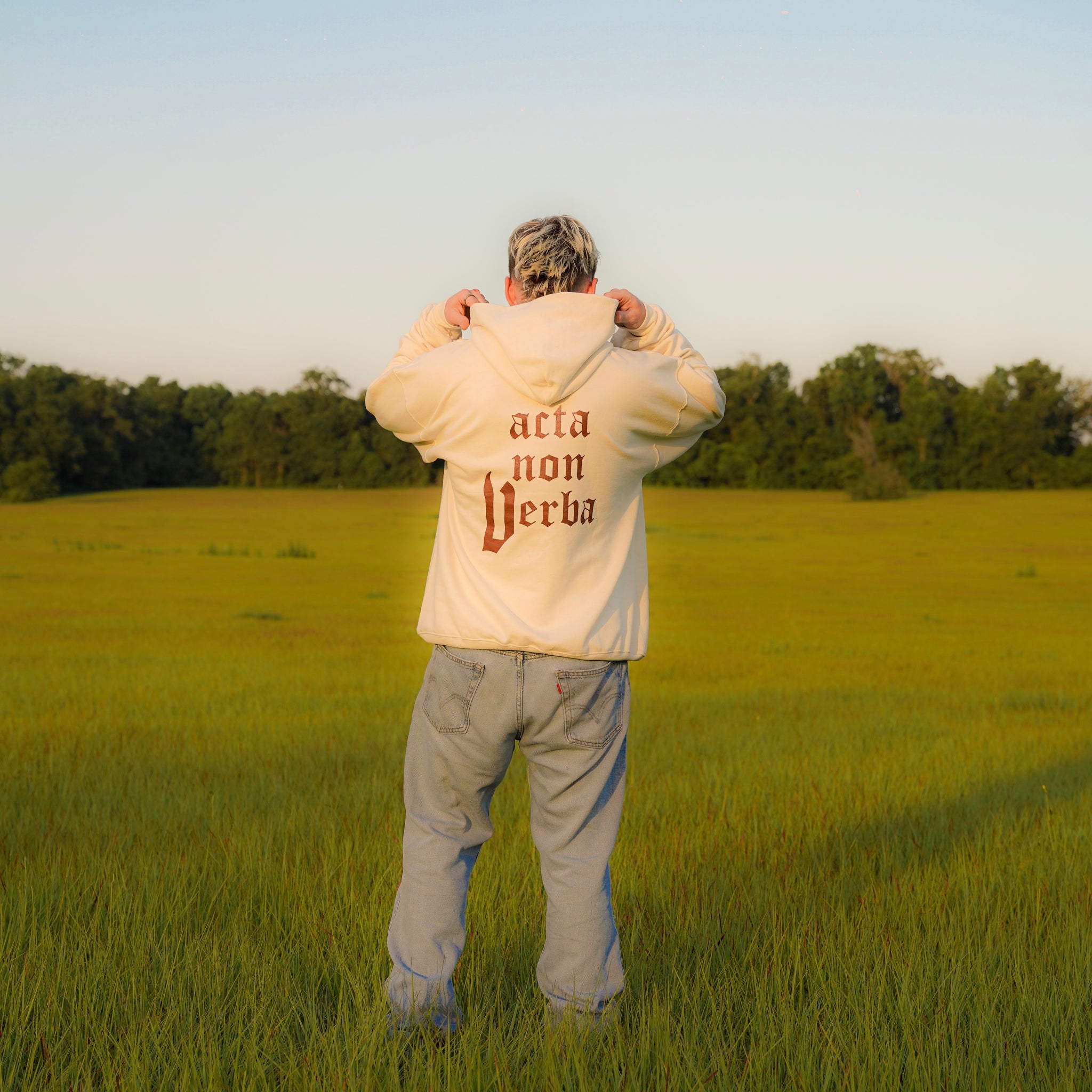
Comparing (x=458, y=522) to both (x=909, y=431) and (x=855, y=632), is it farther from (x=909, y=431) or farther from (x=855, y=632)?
(x=909, y=431)

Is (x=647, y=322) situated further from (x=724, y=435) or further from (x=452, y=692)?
(x=724, y=435)

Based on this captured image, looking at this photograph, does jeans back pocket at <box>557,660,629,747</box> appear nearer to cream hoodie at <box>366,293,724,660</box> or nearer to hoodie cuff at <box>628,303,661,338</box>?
cream hoodie at <box>366,293,724,660</box>

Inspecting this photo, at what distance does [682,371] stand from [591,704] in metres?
0.92

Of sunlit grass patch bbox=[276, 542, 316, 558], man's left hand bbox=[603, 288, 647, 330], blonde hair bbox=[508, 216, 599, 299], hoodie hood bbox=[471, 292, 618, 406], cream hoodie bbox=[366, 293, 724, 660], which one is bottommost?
sunlit grass patch bbox=[276, 542, 316, 558]

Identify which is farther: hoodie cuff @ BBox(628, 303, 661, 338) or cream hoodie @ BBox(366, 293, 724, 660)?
hoodie cuff @ BBox(628, 303, 661, 338)

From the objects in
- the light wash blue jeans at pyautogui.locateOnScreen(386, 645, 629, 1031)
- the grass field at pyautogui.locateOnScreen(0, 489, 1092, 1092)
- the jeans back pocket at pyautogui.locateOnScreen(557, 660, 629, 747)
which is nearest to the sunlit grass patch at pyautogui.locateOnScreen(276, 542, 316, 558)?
the grass field at pyautogui.locateOnScreen(0, 489, 1092, 1092)

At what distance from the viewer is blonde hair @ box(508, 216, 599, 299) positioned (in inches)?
106

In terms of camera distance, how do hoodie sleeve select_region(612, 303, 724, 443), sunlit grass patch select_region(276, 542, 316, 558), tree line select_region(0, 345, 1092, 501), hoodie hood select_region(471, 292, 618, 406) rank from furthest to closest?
tree line select_region(0, 345, 1092, 501)
sunlit grass patch select_region(276, 542, 316, 558)
hoodie sleeve select_region(612, 303, 724, 443)
hoodie hood select_region(471, 292, 618, 406)

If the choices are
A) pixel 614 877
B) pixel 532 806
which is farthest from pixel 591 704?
pixel 614 877

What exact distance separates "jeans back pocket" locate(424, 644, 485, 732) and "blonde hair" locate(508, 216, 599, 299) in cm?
96

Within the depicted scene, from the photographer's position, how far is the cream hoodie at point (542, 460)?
106 inches

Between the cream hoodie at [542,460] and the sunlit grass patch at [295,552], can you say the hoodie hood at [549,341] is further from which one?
the sunlit grass patch at [295,552]

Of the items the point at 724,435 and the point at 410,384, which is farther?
the point at 724,435

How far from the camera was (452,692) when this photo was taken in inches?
109
